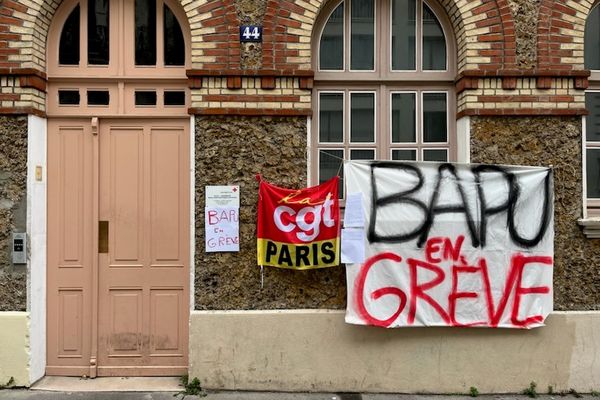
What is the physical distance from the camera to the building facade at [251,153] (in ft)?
17.0

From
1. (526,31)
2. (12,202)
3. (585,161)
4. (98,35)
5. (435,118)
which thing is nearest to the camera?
(12,202)

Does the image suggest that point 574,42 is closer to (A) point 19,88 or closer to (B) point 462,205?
(B) point 462,205

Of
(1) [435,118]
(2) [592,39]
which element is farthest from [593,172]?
(1) [435,118]

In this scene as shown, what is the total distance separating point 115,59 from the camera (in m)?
5.47

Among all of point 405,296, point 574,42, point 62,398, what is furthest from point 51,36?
point 574,42

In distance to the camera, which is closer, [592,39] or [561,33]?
[561,33]

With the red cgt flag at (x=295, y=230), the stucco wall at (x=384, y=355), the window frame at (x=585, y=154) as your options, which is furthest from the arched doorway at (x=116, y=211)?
Result: the window frame at (x=585, y=154)

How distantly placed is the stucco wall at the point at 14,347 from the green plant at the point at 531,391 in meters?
4.84

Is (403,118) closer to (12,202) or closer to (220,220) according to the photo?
(220,220)

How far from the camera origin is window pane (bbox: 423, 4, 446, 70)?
5.60 m

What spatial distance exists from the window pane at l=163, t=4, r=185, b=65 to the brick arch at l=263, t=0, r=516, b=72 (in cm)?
93

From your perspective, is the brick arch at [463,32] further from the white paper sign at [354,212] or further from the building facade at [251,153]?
the white paper sign at [354,212]

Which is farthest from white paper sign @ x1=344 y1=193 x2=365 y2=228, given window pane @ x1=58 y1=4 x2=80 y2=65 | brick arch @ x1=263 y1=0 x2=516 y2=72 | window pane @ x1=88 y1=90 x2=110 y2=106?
window pane @ x1=58 y1=4 x2=80 y2=65

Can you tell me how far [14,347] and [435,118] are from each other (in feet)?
15.6
